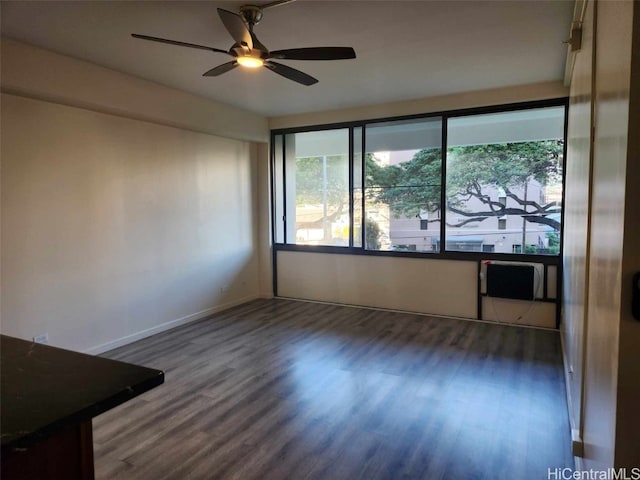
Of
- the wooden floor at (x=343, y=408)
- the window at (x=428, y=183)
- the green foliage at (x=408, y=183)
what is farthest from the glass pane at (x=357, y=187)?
the wooden floor at (x=343, y=408)

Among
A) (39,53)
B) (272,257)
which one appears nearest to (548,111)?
(272,257)

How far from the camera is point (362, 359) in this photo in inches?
145

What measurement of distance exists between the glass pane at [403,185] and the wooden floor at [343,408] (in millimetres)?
1334

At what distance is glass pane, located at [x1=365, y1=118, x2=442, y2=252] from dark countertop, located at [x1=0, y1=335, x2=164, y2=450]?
14.5 feet

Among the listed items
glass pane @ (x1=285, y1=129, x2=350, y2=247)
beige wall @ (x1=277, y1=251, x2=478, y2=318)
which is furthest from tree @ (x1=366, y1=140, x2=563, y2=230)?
beige wall @ (x1=277, y1=251, x2=478, y2=318)

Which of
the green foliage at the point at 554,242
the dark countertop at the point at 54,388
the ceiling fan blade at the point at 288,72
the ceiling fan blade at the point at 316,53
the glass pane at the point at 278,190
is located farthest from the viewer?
the glass pane at the point at 278,190

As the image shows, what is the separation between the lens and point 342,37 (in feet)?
10.3

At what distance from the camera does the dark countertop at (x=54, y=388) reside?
0.86 meters

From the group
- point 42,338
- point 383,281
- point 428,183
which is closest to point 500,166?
point 428,183

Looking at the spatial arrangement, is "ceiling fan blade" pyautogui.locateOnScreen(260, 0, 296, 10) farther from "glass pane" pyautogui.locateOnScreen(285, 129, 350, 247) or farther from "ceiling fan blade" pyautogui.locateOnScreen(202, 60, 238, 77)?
"glass pane" pyautogui.locateOnScreen(285, 129, 350, 247)

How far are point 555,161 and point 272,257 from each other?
3939 millimetres

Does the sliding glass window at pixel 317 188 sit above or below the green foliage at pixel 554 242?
above

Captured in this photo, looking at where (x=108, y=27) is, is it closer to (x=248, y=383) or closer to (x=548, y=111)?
(x=248, y=383)

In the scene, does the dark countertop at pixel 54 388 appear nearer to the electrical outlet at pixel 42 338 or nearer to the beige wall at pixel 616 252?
the beige wall at pixel 616 252
